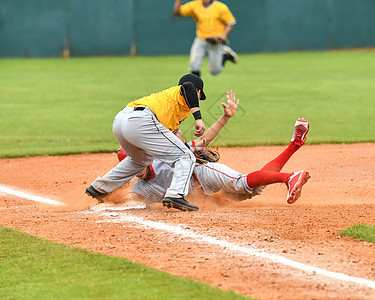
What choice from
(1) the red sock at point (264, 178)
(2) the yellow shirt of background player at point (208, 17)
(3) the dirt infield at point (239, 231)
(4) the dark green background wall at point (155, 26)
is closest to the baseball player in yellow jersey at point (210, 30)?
(2) the yellow shirt of background player at point (208, 17)

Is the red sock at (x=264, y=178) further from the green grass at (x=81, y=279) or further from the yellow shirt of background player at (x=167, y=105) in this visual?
the green grass at (x=81, y=279)

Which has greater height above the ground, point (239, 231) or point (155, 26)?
point (239, 231)

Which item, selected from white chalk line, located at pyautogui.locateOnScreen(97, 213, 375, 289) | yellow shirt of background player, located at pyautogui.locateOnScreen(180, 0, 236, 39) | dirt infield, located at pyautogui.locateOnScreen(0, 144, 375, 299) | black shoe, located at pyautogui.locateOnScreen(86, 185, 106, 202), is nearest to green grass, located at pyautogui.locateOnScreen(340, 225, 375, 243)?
dirt infield, located at pyautogui.locateOnScreen(0, 144, 375, 299)

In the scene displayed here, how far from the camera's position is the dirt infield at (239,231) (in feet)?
14.3

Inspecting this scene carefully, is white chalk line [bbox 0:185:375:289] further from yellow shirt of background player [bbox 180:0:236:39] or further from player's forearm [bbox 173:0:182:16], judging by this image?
yellow shirt of background player [bbox 180:0:236:39]

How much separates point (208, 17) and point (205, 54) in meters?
1.16

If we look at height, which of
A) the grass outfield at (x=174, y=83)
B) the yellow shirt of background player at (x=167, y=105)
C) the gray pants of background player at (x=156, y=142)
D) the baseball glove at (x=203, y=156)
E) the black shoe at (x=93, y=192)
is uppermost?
the yellow shirt of background player at (x=167, y=105)

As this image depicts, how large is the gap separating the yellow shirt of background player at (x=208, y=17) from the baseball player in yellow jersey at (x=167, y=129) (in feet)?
41.1

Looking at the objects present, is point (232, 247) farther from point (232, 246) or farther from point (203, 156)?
point (203, 156)

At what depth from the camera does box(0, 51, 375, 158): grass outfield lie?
11.7 metres

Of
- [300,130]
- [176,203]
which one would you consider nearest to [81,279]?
[176,203]

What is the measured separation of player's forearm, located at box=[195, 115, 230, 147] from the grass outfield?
3.74 m

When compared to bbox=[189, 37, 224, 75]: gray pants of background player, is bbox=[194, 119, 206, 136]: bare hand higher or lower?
higher

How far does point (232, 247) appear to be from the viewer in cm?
504
